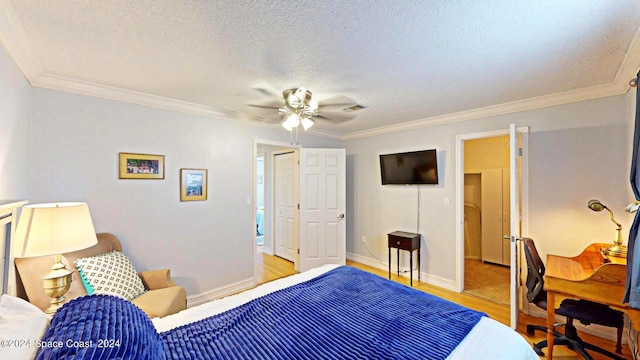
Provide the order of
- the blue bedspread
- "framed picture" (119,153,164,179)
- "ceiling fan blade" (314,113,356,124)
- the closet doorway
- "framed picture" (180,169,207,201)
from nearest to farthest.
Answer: the blue bedspread < "framed picture" (119,153,164,179) < "framed picture" (180,169,207,201) < "ceiling fan blade" (314,113,356,124) < the closet doorway

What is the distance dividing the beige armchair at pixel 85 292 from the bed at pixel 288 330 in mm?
648

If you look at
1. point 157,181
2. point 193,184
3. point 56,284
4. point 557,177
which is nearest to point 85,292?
point 56,284

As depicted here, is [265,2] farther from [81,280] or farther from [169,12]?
[81,280]

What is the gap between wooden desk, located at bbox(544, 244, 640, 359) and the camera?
176 cm

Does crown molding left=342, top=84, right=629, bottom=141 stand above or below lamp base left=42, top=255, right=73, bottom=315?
above

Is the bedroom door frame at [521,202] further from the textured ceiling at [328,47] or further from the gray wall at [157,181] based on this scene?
the gray wall at [157,181]

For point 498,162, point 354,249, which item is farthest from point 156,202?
point 498,162

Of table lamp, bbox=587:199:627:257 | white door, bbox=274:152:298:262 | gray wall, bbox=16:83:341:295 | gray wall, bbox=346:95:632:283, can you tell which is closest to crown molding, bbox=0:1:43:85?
gray wall, bbox=16:83:341:295

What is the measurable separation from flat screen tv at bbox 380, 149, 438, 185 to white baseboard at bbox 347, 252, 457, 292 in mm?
1363

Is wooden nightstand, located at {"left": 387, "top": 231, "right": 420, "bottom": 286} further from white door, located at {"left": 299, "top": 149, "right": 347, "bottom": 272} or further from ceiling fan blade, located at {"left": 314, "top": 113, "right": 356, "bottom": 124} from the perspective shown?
ceiling fan blade, located at {"left": 314, "top": 113, "right": 356, "bottom": 124}

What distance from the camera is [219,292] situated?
3.28 m

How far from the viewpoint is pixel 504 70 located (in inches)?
82.9

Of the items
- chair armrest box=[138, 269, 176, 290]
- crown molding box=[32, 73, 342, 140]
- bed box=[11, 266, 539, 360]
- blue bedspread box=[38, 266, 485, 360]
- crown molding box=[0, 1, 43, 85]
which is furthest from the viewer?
chair armrest box=[138, 269, 176, 290]

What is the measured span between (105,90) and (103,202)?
1.08 metres
